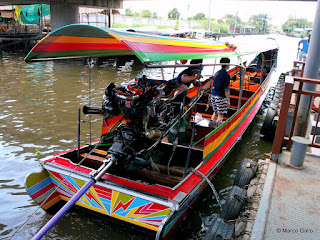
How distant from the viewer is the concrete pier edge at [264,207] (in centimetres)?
308

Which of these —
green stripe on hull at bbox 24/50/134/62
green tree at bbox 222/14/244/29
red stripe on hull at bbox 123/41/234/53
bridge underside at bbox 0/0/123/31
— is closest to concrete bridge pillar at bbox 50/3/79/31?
bridge underside at bbox 0/0/123/31

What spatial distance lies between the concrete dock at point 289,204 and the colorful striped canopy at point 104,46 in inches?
88.1

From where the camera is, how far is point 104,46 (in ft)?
16.5

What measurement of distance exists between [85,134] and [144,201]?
463 cm

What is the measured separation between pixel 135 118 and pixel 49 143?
3.94 m

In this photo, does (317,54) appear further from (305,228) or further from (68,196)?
(68,196)

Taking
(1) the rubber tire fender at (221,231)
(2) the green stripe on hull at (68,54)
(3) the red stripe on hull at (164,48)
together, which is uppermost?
(3) the red stripe on hull at (164,48)

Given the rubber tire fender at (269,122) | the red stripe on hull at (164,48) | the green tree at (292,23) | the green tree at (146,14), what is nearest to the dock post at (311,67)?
the red stripe on hull at (164,48)

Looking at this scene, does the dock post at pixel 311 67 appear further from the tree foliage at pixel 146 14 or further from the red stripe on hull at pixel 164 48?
the tree foliage at pixel 146 14

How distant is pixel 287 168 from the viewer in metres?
4.36

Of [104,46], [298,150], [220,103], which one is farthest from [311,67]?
[104,46]

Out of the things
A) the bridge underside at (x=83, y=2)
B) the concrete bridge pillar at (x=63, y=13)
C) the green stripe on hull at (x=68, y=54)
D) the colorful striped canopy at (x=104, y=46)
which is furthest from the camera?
the concrete bridge pillar at (x=63, y=13)

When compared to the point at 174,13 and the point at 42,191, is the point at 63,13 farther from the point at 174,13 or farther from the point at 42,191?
the point at 174,13

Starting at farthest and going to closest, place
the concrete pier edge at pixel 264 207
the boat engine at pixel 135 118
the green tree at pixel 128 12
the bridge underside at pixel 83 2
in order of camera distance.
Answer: the green tree at pixel 128 12, the bridge underside at pixel 83 2, the boat engine at pixel 135 118, the concrete pier edge at pixel 264 207
